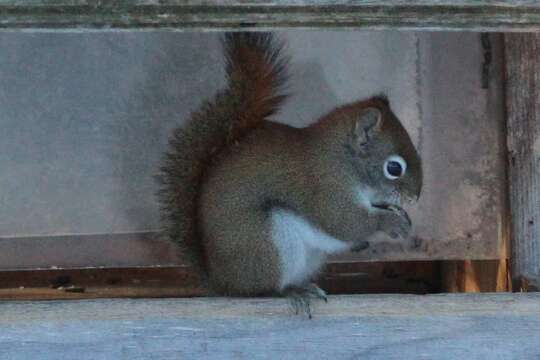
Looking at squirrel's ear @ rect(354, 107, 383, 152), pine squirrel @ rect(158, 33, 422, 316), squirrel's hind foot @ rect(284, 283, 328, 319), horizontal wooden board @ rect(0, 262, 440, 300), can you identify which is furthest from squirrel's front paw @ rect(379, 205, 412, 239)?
horizontal wooden board @ rect(0, 262, 440, 300)

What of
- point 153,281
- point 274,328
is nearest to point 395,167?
point 274,328

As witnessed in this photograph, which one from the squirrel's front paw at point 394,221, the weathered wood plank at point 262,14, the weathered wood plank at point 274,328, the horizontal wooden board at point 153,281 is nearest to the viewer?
the weathered wood plank at point 262,14

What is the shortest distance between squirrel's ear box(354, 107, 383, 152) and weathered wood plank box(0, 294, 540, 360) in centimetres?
33

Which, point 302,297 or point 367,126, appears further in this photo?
point 367,126

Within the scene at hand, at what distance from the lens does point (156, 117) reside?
6.75 feet

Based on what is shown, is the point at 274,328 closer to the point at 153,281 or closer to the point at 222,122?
the point at 222,122

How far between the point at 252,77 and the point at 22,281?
1.04 m

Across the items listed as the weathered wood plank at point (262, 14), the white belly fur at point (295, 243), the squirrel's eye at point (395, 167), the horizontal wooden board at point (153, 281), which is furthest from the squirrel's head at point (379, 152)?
the horizontal wooden board at point (153, 281)

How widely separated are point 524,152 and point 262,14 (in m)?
0.80

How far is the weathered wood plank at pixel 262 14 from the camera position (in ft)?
4.52

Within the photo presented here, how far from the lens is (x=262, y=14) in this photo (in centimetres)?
141

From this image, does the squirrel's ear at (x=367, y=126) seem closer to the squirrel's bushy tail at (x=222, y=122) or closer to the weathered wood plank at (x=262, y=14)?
the squirrel's bushy tail at (x=222, y=122)

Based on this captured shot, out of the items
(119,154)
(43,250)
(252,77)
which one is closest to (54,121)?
(119,154)

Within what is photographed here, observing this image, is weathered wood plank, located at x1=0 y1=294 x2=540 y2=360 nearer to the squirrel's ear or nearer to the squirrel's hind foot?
the squirrel's hind foot
